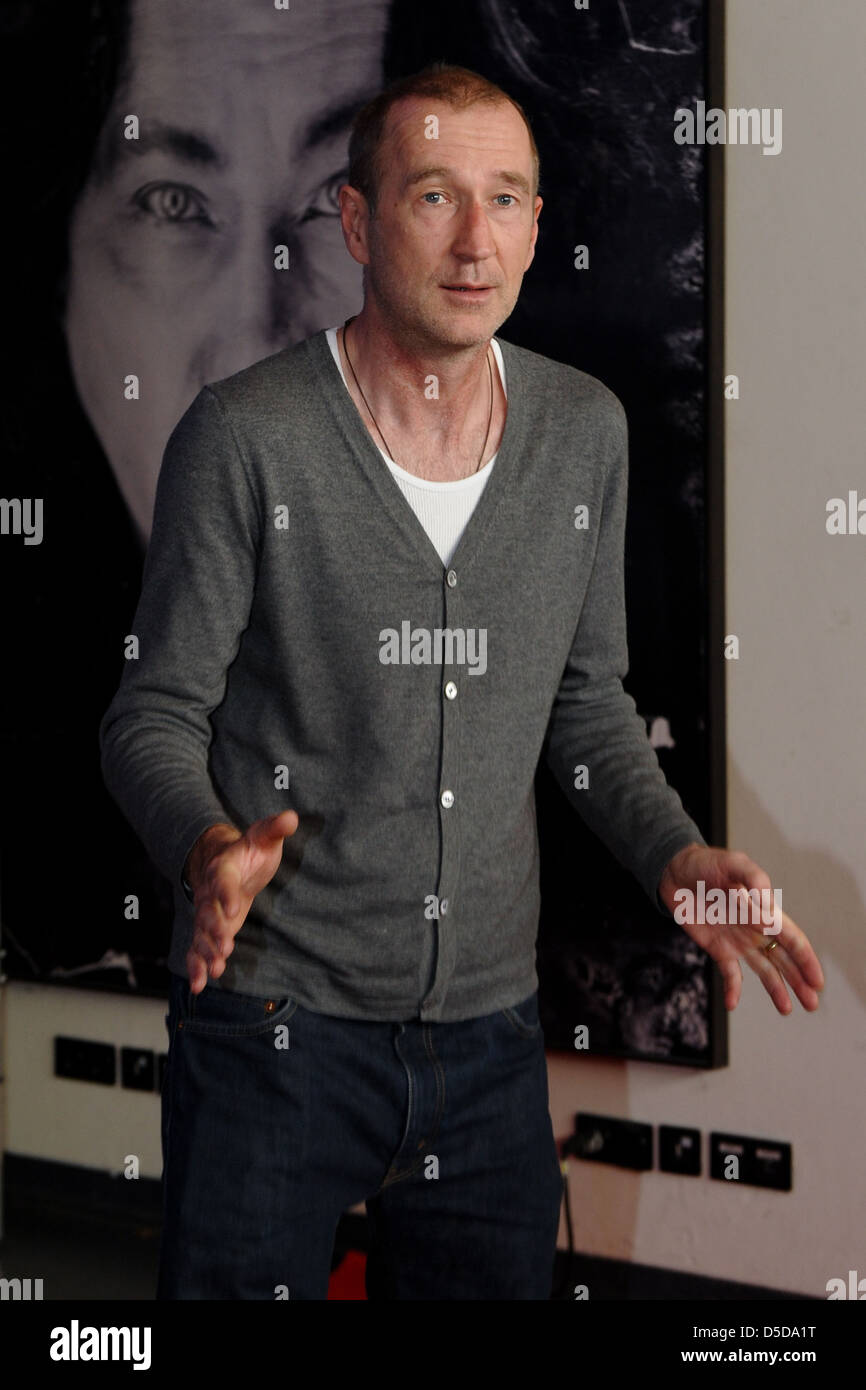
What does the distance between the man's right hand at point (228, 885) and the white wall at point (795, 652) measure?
4.15 feet

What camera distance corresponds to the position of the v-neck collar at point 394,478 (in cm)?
143

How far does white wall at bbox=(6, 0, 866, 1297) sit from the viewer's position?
2146 mm

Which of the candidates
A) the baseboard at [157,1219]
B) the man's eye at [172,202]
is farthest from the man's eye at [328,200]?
the baseboard at [157,1219]

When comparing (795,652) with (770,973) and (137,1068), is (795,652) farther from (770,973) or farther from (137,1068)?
(137,1068)

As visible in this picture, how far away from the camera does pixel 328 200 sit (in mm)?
2422

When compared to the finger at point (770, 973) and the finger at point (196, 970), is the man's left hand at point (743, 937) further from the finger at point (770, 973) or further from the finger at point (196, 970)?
the finger at point (196, 970)

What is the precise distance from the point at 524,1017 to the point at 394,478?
23.0 inches

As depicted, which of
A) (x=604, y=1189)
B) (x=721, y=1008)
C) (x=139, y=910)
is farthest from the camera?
(x=139, y=910)

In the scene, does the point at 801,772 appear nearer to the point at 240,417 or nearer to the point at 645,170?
the point at 645,170

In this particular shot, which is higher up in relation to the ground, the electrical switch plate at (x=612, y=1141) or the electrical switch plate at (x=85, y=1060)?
the electrical switch plate at (x=85, y=1060)

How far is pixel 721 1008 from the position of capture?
2320 mm

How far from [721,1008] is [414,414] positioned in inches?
49.8
